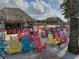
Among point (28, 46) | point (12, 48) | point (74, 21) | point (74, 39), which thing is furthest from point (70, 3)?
point (12, 48)

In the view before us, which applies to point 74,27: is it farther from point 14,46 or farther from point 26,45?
Result: point 14,46

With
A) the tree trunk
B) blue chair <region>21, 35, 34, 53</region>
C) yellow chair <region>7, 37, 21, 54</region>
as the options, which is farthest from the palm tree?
yellow chair <region>7, 37, 21, 54</region>

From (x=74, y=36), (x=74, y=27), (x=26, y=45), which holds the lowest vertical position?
(x=26, y=45)

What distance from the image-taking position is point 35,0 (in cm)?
1132

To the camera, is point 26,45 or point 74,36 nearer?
point 74,36

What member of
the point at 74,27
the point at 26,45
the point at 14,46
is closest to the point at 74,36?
the point at 74,27

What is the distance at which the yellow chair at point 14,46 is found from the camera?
39.6ft

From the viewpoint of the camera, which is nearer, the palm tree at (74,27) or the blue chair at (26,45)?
the palm tree at (74,27)

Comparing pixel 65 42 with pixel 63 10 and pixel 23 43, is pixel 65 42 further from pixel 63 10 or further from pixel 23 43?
pixel 23 43

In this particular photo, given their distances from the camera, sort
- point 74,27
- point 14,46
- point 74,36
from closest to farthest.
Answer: point 14,46
point 74,36
point 74,27

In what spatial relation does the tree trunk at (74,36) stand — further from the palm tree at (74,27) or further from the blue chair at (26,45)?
the blue chair at (26,45)

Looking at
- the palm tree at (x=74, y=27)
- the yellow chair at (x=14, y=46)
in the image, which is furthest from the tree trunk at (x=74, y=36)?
the yellow chair at (x=14, y=46)

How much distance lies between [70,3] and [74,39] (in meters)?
2.37

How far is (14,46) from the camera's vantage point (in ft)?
40.2
